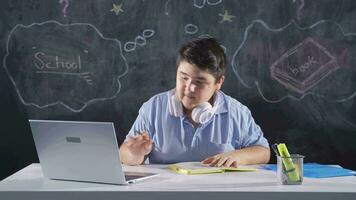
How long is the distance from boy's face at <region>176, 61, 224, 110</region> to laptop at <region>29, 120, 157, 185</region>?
0.75 m

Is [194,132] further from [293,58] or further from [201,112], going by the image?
[293,58]

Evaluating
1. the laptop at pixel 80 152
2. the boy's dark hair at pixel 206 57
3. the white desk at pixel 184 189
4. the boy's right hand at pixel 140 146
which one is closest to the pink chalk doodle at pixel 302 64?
the boy's dark hair at pixel 206 57

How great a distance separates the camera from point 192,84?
8.75ft

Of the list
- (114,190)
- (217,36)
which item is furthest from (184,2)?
(114,190)

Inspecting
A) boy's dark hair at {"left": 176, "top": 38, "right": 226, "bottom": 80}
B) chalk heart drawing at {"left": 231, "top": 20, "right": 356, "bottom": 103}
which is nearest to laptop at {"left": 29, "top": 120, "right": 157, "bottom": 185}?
boy's dark hair at {"left": 176, "top": 38, "right": 226, "bottom": 80}

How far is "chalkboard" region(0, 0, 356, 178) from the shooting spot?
3.37 m

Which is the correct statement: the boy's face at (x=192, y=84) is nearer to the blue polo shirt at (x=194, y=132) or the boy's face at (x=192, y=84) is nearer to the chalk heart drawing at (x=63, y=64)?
the blue polo shirt at (x=194, y=132)

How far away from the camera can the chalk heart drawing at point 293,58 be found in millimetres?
3373

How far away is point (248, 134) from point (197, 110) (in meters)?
0.29

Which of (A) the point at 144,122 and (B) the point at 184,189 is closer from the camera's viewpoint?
(B) the point at 184,189

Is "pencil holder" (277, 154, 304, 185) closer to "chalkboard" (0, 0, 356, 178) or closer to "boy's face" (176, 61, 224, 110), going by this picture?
"boy's face" (176, 61, 224, 110)

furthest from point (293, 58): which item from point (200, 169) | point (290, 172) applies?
point (290, 172)

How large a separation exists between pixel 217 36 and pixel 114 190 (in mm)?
1791

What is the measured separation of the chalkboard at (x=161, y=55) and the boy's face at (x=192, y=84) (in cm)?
68
